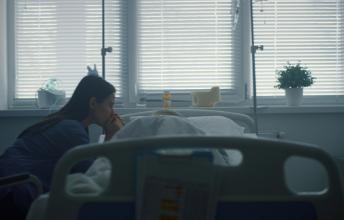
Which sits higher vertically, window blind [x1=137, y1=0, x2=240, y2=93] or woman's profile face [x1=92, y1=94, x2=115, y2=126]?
window blind [x1=137, y1=0, x2=240, y2=93]

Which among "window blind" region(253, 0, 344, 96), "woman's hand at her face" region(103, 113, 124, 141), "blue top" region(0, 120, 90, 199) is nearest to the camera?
"blue top" region(0, 120, 90, 199)

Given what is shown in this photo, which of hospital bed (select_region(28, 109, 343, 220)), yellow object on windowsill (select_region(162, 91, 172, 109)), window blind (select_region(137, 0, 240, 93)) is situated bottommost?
hospital bed (select_region(28, 109, 343, 220))

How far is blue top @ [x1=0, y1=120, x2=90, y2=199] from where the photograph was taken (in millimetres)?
1787

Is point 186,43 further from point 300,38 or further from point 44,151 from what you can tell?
point 44,151

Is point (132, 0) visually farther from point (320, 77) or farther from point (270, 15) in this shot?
point (320, 77)

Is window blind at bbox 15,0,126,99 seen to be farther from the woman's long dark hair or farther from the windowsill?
the woman's long dark hair

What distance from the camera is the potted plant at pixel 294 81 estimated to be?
114 inches

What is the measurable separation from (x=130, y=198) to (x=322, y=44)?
8.08 feet

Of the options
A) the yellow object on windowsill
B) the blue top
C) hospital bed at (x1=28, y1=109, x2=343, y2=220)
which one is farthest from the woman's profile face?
hospital bed at (x1=28, y1=109, x2=343, y2=220)

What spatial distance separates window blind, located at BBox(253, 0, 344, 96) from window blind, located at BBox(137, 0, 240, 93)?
0.68 ft

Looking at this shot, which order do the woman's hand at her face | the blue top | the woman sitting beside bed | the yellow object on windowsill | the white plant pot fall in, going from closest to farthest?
the woman sitting beside bed, the blue top, the woman's hand at her face, the yellow object on windowsill, the white plant pot

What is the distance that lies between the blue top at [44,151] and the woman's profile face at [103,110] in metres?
0.29

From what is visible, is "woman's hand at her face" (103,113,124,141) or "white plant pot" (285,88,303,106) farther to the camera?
"white plant pot" (285,88,303,106)

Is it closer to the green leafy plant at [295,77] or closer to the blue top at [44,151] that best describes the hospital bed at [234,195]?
the blue top at [44,151]
